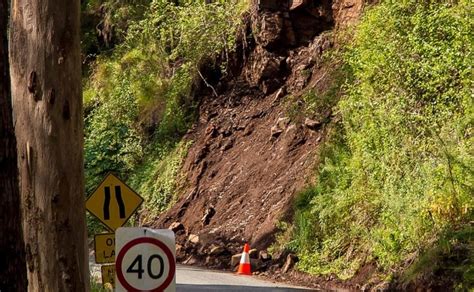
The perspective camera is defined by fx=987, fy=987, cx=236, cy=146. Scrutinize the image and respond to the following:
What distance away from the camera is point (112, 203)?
12.8m

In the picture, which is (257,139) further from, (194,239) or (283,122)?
(194,239)

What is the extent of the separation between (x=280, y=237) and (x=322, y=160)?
7.21 feet

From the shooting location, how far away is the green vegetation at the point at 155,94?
28422mm

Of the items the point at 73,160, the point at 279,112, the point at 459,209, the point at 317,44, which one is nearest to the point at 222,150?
the point at 279,112

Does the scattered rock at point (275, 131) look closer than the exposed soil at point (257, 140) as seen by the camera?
No

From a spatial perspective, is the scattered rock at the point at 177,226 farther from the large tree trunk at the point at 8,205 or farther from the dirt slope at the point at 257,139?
the large tree trunk at the point at 8,205

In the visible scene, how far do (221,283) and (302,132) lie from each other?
7.28m

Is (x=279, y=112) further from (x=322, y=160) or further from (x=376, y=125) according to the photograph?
(x=376, y=125)

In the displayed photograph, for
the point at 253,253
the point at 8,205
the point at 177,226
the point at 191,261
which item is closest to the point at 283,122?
the point at 177,226

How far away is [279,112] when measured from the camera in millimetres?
25406

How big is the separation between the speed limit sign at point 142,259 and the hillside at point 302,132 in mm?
7404

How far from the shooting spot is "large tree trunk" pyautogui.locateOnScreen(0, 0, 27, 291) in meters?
7.64

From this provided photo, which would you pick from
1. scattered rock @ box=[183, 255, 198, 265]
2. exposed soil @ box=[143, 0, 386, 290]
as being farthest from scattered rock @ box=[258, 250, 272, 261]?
scattered rock @ box=[183, 255, 198, 265]

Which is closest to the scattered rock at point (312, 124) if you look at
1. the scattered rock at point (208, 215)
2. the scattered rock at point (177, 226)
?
the scattered rock at point (208, 215)
